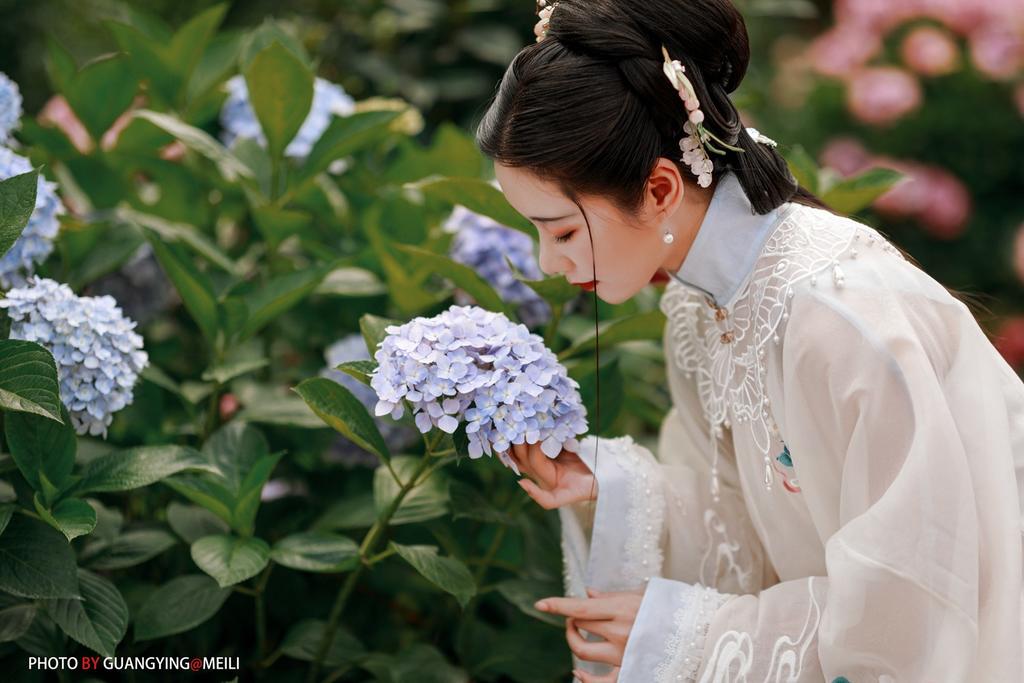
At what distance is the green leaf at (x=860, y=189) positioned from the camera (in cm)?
170

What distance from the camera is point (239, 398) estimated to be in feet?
5.47

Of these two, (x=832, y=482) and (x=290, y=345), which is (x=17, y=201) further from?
(x=832, y=482)

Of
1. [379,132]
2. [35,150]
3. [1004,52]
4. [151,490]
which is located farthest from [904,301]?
[1004,52]

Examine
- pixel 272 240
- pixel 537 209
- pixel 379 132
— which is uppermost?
pixel 537 209

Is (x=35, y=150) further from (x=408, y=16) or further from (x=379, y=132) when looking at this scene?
(x=408, y=16)

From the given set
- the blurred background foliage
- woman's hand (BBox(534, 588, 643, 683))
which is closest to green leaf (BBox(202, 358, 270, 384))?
the blurred background foliage

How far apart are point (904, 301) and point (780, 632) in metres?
0.42

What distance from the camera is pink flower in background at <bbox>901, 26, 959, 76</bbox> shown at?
11.0 ft

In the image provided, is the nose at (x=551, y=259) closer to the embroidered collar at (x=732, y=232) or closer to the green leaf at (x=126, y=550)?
the embroidered collar at (x=732, y=232)

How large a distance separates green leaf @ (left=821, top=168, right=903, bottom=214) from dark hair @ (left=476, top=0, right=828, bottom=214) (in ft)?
1.89

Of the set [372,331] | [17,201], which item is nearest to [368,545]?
[372,331]

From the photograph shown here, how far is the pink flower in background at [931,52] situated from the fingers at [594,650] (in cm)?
272

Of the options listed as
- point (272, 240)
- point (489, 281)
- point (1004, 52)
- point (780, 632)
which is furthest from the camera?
point (1004, 52)

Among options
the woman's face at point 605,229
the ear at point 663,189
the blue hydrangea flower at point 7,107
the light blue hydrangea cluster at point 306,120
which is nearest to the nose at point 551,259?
the woman's face at point 605,229
